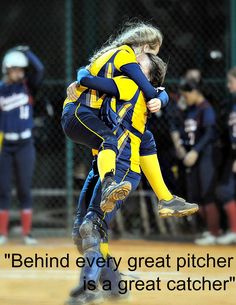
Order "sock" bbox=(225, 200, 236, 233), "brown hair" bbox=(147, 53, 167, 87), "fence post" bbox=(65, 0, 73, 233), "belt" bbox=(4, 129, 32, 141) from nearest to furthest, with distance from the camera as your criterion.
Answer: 1. "brown hair" bbox=(147, 53, 167, 87)
2. "belt" bbox=(4, 129, 32, 141)
3. "sock" bbox=(225, 200, 236, 233)
4. "fence post" bbox=(65, 0, 73, 233)

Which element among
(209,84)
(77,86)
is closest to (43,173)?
(209,84)

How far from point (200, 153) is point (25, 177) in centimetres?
220

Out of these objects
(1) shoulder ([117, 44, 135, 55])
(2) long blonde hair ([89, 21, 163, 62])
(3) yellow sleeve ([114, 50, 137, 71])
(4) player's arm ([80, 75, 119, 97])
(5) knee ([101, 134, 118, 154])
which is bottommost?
(5) knee ([101, 134, 118, 154])

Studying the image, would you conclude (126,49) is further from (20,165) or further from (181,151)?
(181,151)

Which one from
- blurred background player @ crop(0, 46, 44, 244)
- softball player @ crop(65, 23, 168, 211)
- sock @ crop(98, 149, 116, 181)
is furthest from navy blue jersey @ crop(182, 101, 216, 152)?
sock @ crop(98, 149, 116, 181)

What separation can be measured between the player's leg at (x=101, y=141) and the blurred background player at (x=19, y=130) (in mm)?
4552

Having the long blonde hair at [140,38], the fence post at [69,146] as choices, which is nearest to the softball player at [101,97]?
the long blonde hair at [140,38]

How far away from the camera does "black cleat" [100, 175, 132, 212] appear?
5818 mm

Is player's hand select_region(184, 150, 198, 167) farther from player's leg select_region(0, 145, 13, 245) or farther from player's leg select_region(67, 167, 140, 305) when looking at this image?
player's leg select_region(67, 167, 140, 305)

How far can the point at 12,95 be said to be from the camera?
10.9 m

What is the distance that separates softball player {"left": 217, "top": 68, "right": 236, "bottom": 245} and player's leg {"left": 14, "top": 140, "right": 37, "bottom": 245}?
2.35 metres

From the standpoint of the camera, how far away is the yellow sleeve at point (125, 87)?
6.24 metres

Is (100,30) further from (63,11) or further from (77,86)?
(77,86)

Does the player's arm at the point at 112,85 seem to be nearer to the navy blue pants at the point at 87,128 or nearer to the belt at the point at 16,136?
the navy blue pants at the point at 87,128
